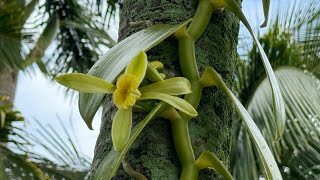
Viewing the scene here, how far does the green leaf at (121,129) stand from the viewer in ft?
1.04

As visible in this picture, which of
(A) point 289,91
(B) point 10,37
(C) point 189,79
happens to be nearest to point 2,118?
(B) point 10,37

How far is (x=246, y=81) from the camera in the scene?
2.27 metres

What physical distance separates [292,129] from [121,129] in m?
1.64

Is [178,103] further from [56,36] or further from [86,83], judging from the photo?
[56,36]

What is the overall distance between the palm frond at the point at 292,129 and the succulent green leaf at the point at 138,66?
1.50 meters

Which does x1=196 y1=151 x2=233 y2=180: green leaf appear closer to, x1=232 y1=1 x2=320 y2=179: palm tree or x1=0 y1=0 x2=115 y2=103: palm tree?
x1=232 y1=1 x2=320 y2=179: palm tree

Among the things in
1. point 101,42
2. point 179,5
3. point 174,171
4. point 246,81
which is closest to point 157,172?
point 174,171

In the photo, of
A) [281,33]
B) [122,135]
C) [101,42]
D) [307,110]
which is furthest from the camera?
[101,42]

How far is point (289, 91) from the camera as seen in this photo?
72.4 inches

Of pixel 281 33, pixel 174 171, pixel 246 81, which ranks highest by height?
pixel 174 171

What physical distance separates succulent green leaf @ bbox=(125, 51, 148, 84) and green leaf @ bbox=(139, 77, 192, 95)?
20 mm

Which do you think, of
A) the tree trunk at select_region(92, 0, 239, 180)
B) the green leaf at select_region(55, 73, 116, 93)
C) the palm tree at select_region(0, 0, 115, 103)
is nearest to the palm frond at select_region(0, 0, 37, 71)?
the palm tree at select_region(0, 0, 115, 103)

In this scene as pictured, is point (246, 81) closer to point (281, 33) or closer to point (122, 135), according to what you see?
point (281, 33)

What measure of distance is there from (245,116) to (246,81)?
196cm
